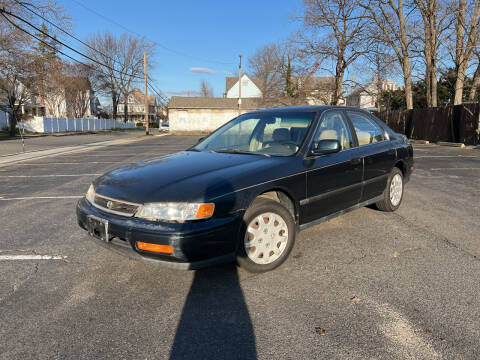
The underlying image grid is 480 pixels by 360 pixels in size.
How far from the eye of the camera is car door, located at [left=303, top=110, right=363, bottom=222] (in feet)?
11.4

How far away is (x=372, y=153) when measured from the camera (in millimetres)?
4352

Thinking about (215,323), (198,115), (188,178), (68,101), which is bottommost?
(215,323)

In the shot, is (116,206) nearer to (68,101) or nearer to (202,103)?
(202,103)

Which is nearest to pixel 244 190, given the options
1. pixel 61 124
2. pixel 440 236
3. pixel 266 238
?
pixel 266 238

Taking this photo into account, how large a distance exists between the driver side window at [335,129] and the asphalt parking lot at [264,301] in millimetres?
1162

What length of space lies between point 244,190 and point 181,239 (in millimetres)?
687

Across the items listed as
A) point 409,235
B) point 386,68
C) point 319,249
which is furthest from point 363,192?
point 386,68

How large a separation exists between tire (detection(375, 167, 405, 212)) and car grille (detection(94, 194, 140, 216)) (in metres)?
3.54

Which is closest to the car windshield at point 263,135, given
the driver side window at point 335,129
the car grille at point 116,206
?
the driver side window at point 335,129

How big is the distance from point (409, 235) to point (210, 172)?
2.71 meters

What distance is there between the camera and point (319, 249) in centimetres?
374

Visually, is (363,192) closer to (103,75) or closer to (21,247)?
(21,247)

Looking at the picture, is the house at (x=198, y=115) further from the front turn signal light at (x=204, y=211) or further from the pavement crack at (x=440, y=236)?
the front turn signal light at (x=204, y=211)

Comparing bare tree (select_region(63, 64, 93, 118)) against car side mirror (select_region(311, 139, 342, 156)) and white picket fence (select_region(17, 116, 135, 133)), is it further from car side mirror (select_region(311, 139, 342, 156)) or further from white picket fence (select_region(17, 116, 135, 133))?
car side mirror (select_region(311, 139, 342, 156))
